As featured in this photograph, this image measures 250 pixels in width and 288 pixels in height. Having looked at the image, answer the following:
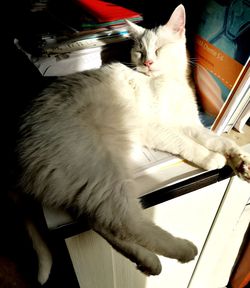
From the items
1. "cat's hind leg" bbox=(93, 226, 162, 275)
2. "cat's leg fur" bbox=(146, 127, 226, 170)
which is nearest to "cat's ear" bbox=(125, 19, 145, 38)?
"cat's leg fur" bbox=(146, 127, 226, 170)

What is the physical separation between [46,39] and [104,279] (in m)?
0.89

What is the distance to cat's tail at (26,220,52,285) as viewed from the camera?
0.79 m

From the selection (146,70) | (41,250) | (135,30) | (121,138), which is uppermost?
(135,30)

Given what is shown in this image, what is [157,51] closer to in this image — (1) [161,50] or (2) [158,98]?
(1) [161,50]

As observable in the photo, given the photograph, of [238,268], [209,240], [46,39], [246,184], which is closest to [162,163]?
[246,184]

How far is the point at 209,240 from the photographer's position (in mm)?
1034

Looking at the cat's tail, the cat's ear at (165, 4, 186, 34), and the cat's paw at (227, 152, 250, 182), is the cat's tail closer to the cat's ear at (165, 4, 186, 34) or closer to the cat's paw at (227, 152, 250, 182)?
the cat's paw at (227, 152, 250, 182)

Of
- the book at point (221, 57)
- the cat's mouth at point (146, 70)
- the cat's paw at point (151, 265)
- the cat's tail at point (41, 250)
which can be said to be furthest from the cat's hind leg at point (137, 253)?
the cat's mouth at point (146, 70)

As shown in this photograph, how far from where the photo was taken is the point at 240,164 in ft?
2.52

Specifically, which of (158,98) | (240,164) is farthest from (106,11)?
(240,164)

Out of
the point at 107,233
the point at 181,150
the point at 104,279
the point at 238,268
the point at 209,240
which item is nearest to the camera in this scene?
the point at 107,233

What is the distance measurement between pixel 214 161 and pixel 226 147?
0.30ft

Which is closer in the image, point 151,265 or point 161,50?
point 151,265

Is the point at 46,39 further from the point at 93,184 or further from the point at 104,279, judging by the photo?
the point at 104,279
